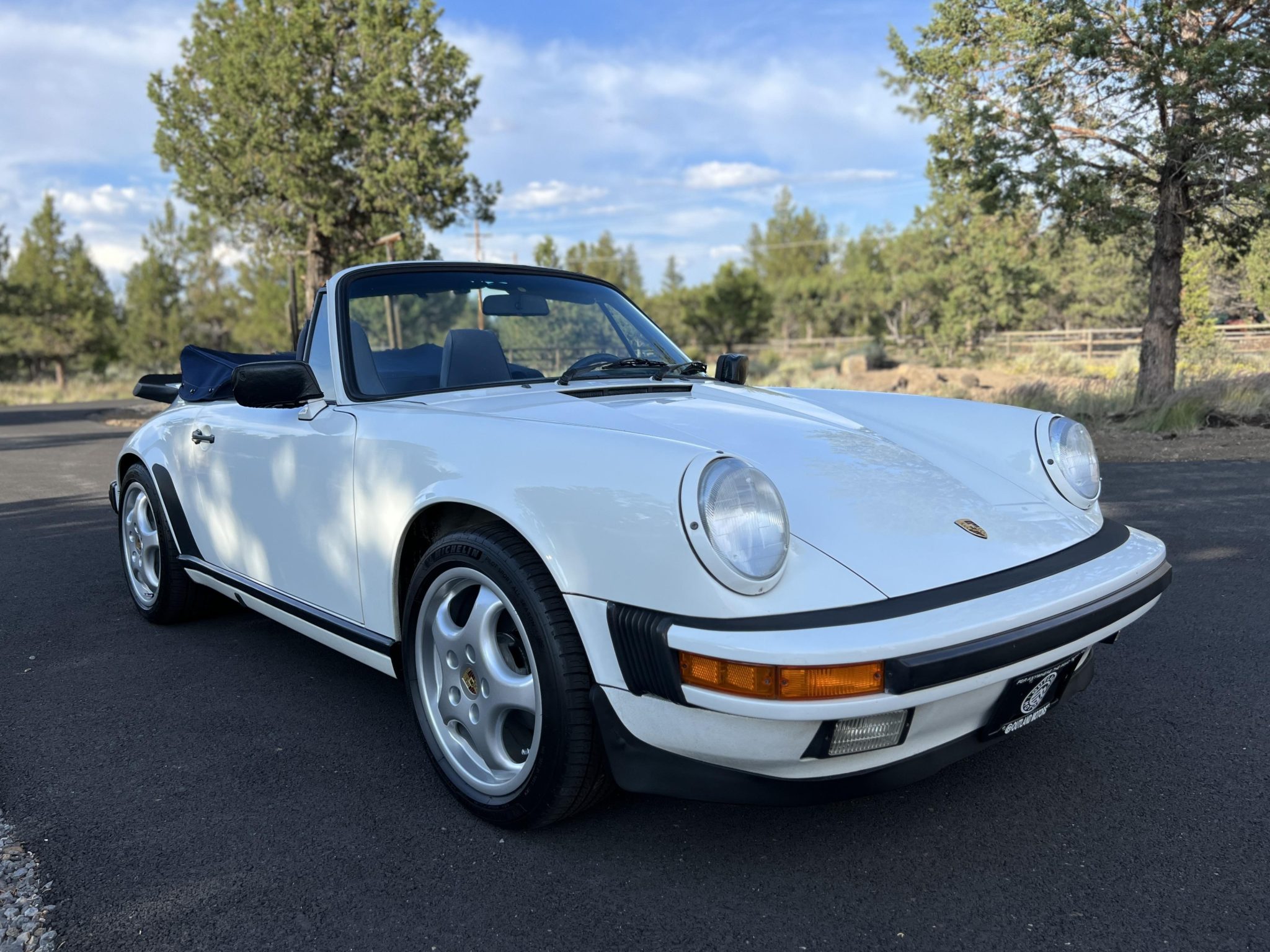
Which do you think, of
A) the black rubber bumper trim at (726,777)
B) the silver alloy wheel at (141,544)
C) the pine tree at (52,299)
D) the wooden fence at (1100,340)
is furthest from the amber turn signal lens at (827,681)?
the pine tree at (52,299)

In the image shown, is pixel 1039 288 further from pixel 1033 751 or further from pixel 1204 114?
pixel 1033 751

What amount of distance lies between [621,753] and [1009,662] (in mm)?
849

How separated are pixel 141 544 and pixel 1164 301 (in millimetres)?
11978

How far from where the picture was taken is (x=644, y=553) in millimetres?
1815

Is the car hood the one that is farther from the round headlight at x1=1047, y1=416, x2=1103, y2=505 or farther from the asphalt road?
the asphalt road

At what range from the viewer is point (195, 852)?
2.13m

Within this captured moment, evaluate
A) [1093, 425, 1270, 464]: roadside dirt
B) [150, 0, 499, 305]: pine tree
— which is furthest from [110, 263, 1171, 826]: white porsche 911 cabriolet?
[150, 0, 499, 305]: pine tree

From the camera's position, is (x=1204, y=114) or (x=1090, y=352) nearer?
(x=1204, y=114)

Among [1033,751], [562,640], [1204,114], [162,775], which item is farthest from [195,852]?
[1204,114]

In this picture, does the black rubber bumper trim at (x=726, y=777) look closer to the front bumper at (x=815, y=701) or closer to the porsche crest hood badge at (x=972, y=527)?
the front bumper at (x=815, y=701)

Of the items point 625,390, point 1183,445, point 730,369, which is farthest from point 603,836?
point 1183,445

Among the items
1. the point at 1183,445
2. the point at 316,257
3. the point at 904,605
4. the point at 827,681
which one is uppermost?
the point at 316,257

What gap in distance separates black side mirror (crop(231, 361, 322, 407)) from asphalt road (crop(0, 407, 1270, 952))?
42.0 inches

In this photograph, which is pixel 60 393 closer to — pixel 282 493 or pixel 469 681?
pixel 282 493
